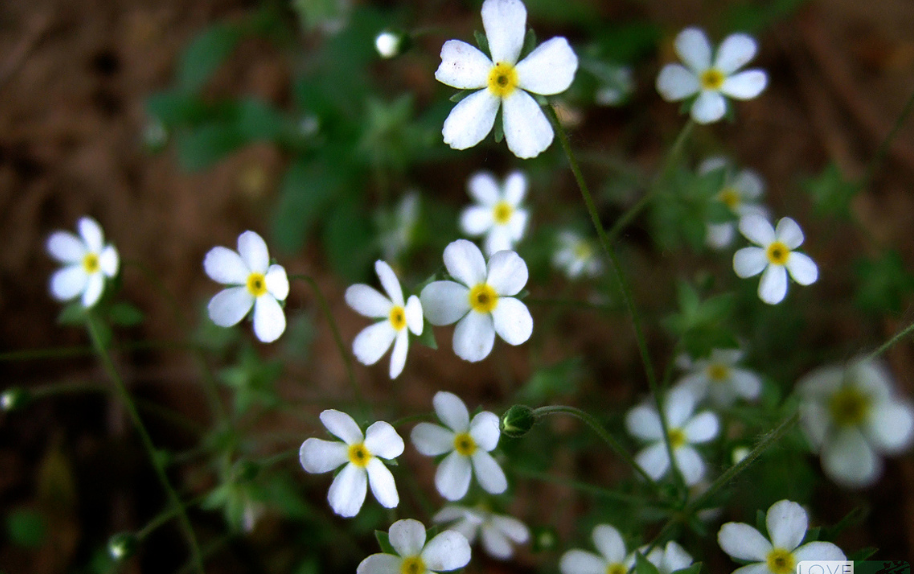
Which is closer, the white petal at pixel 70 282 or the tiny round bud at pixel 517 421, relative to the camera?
the tiny round bud at pixel 517 421

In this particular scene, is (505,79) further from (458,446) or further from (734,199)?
(734,199)

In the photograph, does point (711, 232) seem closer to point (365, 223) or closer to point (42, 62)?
point (365, 223)

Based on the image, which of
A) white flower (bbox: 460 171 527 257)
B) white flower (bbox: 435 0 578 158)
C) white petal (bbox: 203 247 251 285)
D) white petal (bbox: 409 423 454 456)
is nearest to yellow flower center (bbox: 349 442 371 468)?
white petal (bbox: 409 423 454 456)

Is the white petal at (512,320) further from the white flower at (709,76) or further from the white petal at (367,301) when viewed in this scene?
the white flower at (709,76)

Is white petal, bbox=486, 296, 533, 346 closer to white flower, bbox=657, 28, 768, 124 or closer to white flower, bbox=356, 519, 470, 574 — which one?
white flower, bbox=356, 519, 470, 574

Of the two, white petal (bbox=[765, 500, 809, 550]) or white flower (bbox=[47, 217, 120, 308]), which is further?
white flower (bbox=[47, 217, 120, 308])

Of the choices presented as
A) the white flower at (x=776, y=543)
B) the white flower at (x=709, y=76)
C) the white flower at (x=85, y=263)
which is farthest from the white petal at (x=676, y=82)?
the white flower at (x=85, y=263)
